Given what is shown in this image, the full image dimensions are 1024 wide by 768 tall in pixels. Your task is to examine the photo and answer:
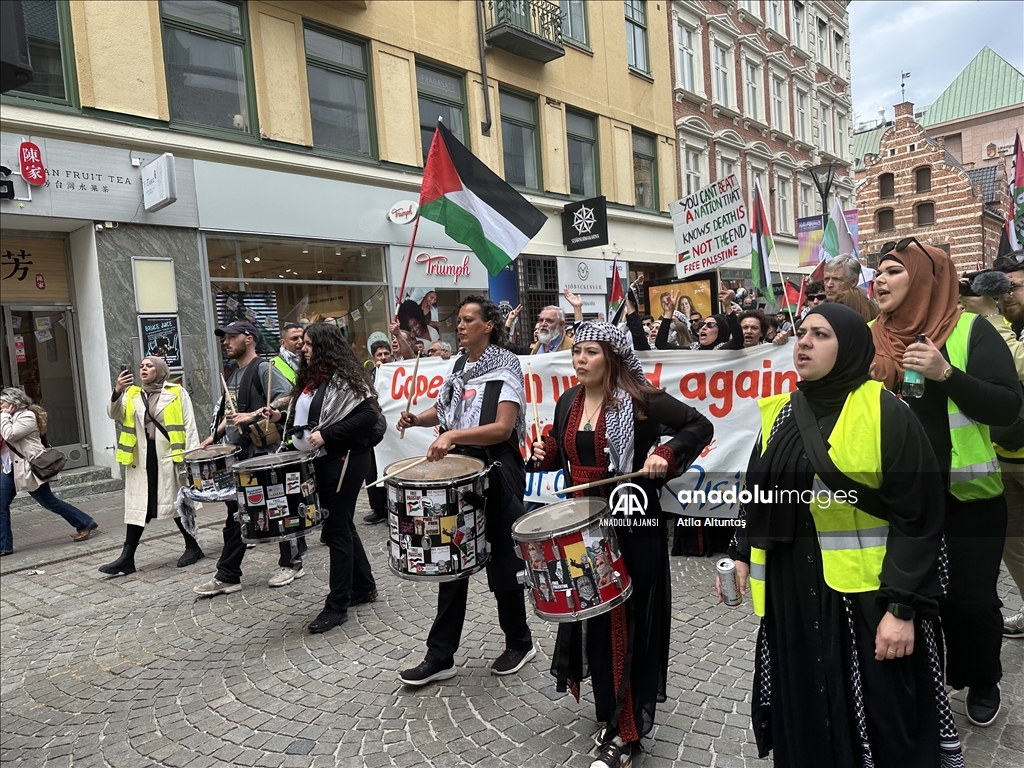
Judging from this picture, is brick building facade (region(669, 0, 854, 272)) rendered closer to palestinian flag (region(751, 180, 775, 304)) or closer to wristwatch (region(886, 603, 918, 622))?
palestinian flag (region(751, 180, 775, 304))

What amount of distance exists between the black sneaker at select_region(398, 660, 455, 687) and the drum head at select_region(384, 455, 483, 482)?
1096 millimetres

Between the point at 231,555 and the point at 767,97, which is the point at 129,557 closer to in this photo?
the point at 231,555

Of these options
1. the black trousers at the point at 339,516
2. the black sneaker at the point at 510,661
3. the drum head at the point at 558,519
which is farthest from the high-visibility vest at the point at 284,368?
the drum head at the point at 558,519

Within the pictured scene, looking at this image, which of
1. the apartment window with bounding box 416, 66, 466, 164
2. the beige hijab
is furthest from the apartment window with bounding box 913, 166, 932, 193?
the beige hijab

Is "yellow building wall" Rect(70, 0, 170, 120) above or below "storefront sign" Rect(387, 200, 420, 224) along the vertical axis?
above

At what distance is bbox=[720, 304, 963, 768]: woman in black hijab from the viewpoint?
2047 millimetres

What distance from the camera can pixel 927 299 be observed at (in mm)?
2947

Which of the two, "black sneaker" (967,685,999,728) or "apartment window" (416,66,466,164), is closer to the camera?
"black sneaker" (967,685,999,728)

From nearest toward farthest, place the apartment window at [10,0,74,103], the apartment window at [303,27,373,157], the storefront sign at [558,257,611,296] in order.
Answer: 1. the apartment window at [10,0,74,103]
2. the apartment window at [303,27,373,157]
3. the storefront sign at [558,257,611,296]

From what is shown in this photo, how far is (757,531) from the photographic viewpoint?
2.33 m

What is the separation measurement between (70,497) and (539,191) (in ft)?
39.5

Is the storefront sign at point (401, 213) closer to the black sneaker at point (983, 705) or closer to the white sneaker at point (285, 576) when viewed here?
the white sneaker at point (285, 576)

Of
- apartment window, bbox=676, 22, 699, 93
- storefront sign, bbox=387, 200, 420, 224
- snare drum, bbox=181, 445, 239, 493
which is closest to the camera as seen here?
snare drum, bbox=181, 445, 239, 493

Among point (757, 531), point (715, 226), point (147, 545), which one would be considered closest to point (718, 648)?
point (757, 531)
